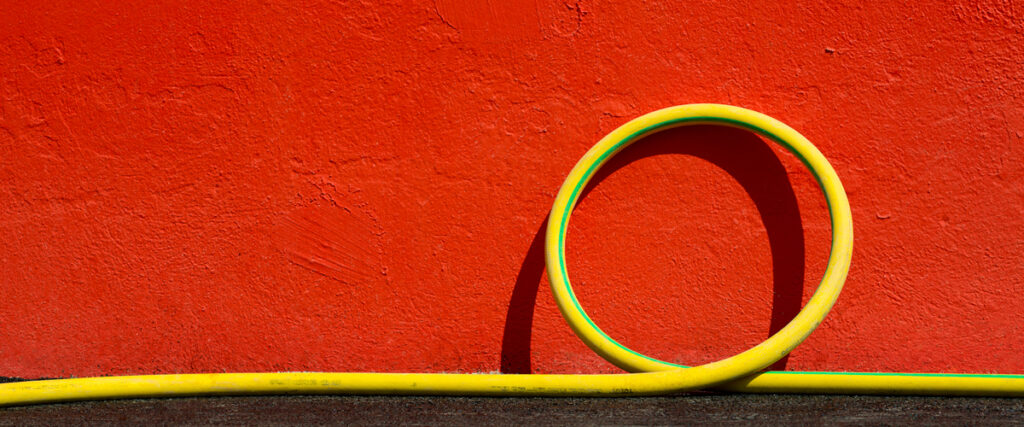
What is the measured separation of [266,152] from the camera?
2771 millimetres

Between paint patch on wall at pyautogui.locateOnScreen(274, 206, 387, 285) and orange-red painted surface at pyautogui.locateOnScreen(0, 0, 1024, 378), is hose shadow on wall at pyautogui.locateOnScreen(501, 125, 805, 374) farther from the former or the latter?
paint patch on wall at pyautogui.locateOnScreen(274, 206, 387, 285)

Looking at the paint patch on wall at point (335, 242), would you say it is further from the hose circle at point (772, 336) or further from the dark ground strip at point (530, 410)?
the hose circle at point (772, 336)

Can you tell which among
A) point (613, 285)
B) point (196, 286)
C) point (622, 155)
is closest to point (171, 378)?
point (196, 286)

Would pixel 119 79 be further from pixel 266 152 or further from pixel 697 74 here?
pixel 697 74

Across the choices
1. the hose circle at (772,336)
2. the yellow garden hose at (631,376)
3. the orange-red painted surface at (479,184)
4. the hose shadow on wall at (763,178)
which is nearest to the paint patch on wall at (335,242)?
the orange-red painted surface at (479,184)

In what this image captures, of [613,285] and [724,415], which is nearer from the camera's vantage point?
[724,415]

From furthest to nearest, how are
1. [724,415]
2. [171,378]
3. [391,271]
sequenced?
[391,271]
[171,378]
[724,415]

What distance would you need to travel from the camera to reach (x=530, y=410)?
244 centimetres

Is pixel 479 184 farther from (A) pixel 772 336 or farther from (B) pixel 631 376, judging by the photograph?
(A) pixel 772 336

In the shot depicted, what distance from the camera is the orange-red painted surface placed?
8.25 feet

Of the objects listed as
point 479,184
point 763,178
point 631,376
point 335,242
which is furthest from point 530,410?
point 763,178

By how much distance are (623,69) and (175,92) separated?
1.62 meters

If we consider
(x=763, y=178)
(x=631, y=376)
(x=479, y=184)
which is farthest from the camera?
(x=479, y=184)

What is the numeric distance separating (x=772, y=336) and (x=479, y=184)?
1.09 metres
